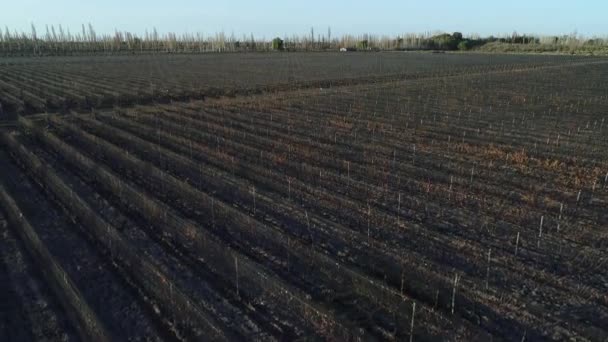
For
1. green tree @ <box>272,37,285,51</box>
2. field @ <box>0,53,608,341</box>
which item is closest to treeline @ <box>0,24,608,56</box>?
green tree @ <box>272,37,285,51</box>

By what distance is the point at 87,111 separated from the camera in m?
16.4

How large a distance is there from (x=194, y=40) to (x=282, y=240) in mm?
78334

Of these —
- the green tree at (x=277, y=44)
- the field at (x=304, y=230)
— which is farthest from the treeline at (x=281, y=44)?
the field at (x=304, y=230)

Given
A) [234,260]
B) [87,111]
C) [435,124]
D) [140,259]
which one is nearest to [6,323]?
[140,259]

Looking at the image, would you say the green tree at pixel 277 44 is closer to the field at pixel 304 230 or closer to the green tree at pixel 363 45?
the green tree at pixel 363 45

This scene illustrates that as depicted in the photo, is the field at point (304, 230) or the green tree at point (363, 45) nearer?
the field at point (304, 230)

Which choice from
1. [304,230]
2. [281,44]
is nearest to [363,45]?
[281,44]

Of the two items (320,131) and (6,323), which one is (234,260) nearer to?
(6,323)

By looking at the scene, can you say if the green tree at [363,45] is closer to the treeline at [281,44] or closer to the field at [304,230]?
the treeline at [281,44]

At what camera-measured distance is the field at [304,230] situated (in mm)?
4547

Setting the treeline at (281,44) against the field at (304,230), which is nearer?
the field at (304,230)

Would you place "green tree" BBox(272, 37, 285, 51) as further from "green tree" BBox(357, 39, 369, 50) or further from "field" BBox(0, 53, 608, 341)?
"field" BBox(0, 53, 608, 341)

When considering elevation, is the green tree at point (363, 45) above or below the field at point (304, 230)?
above

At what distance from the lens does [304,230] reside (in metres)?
6.49
